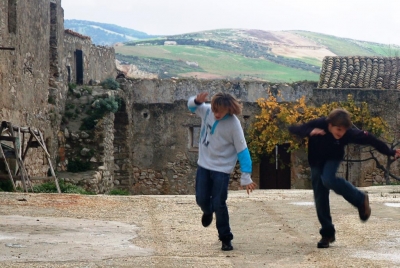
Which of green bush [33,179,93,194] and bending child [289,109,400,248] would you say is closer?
bending child [289,109,400,248]

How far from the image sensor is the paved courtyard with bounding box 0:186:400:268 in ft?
27.7

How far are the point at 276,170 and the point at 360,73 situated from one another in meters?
5.53

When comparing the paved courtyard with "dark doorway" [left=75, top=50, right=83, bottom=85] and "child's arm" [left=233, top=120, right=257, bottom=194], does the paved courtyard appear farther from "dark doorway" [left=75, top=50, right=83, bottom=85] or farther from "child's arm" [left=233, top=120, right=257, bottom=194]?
"dark doorway" [left=75, top=50, right=83, bottom=85]

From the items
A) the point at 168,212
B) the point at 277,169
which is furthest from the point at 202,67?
the point at 168,212

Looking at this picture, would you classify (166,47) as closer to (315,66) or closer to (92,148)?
(315,66)

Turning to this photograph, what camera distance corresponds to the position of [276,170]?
29391 millimetres

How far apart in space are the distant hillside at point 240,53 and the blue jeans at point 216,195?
46848mm

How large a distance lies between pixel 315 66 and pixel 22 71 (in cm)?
7231

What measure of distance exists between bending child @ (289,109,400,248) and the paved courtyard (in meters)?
0.38

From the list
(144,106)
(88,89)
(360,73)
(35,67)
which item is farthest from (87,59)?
(360,73)

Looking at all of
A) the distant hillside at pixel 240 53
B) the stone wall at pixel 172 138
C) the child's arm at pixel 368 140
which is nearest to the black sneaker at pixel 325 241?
the child's arm at pixel 368 140

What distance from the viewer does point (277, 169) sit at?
29391mm

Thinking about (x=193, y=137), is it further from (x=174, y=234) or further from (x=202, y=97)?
(x=202, y=97)

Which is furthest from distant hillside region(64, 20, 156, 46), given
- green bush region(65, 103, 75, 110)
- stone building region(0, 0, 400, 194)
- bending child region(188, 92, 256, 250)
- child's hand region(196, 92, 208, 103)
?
bending child region(188, 92, 256, 250)
